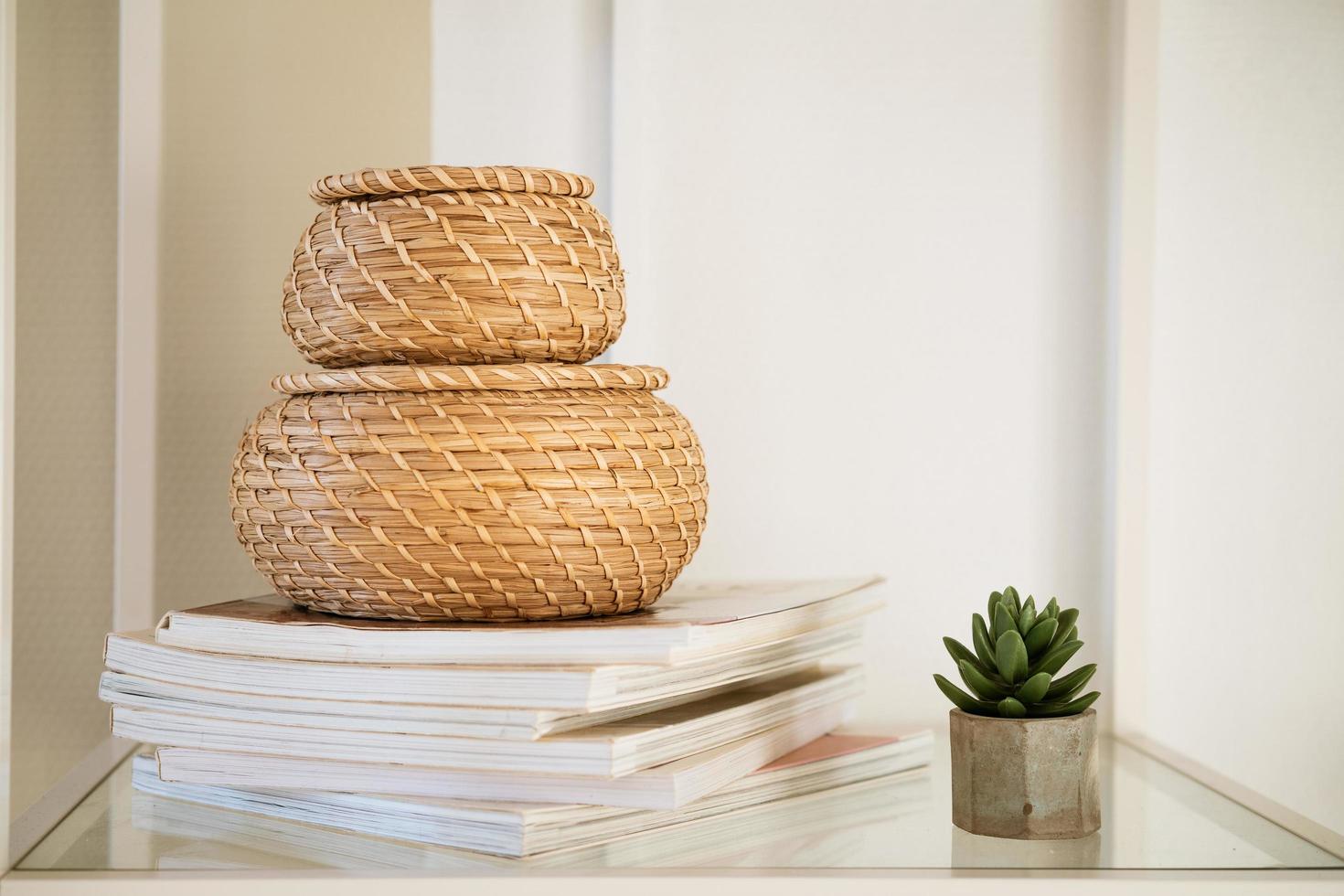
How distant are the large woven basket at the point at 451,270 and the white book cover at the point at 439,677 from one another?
0.17 meters

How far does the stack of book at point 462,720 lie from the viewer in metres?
0.58

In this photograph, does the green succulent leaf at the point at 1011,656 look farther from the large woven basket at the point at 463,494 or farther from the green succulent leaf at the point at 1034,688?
the large woven basket at the point at 463,494

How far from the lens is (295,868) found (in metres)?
0.57

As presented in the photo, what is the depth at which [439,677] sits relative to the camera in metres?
0.59

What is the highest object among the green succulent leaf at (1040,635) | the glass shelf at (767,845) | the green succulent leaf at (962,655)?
the green succulent leaf at (1040,635)

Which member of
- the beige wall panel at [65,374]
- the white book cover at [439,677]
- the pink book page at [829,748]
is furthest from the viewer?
the beige wall panel at [65,374]

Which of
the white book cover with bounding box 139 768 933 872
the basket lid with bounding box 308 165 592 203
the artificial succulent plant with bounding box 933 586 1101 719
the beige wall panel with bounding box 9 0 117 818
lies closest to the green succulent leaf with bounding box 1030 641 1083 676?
the artificial succulent plant with bounding box 933 586 1101 719

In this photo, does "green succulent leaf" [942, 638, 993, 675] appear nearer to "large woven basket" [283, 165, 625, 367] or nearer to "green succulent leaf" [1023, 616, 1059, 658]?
"green succulent leaf" [1023, 616, 1059, 658]

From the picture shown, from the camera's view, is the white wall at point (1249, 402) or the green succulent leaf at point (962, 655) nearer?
the green succulent leaf at point (962, 655)

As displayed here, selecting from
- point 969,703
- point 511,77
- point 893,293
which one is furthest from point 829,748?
point 511,77

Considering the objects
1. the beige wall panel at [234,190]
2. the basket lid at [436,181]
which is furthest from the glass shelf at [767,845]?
the basket lid at [436,181]

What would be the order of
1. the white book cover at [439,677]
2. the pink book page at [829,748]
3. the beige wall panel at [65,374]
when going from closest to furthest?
1. the white book cover at [439,677]
2. the pink book page at [829,748]
3. the beige wall panel at [65,374]

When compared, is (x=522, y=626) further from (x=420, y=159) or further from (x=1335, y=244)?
(x=1335, y=244)

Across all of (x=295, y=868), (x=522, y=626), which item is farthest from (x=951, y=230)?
(x=295, y=868)
